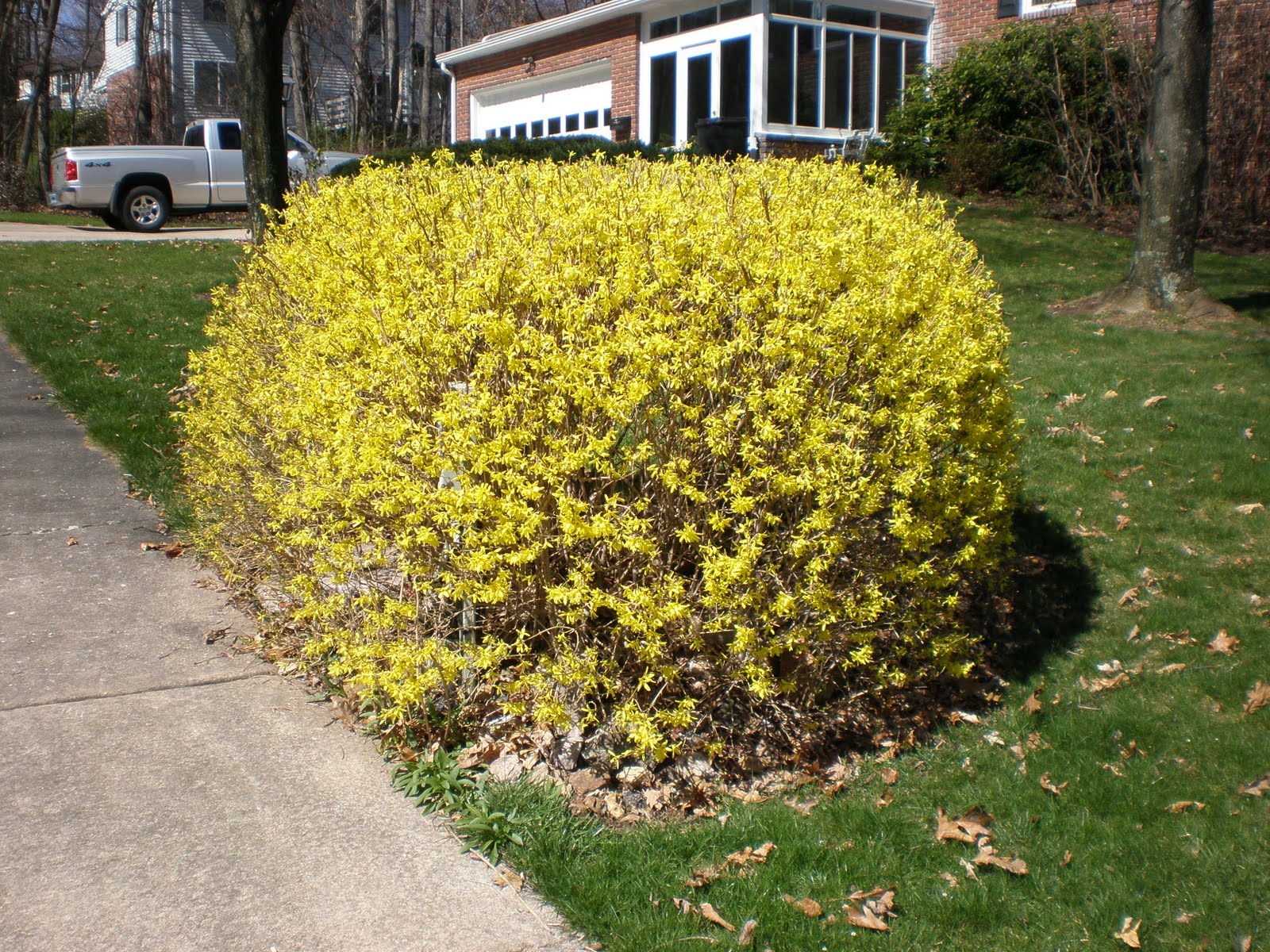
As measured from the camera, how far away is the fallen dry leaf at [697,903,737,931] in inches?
125

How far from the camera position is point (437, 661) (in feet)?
12.2

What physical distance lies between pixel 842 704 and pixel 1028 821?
0.84 metres

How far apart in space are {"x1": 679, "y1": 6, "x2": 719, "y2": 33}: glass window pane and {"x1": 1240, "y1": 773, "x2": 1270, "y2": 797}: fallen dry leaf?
18905mm

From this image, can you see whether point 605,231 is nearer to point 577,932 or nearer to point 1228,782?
point 577,932

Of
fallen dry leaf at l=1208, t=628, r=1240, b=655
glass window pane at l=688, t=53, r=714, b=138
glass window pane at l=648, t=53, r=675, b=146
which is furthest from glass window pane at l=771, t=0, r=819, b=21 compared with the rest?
fallen dry leaf at l=1208, t=628, r=1240, b=655

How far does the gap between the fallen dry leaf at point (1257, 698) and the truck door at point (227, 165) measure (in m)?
19.1

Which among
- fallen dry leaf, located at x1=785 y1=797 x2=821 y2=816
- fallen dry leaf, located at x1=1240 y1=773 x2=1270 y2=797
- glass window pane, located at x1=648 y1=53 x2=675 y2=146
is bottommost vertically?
fallen dry leaf, located at x1=785 y1=797 x2=821 y2=816

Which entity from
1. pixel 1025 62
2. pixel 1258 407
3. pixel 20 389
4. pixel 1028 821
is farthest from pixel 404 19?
pixel 1028 821

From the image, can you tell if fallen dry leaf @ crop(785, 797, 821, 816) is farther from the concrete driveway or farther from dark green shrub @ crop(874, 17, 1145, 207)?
the concrete driveway

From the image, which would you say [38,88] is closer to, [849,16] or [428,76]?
[428,76]

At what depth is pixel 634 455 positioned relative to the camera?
3.59 meters

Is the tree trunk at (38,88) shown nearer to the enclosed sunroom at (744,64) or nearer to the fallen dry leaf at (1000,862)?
the enclosed sunroom at (744,64)

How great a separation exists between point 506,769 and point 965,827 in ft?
5.14

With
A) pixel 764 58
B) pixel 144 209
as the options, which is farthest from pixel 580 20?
pixel 144 209
